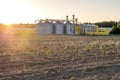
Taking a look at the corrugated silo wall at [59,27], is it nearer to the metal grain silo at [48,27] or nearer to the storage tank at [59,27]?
the storage tank at [59,27]

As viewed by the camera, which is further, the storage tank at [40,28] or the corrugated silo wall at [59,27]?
the corrugated silo wall at [59,27]

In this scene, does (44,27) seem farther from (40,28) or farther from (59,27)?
(59,27)

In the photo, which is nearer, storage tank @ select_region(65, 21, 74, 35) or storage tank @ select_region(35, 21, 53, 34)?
storage tank @ select_region(35, 21, 53, 34)

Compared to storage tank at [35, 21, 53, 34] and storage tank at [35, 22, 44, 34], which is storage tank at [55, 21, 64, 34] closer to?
storage tank at [35, 21, 53, 34]

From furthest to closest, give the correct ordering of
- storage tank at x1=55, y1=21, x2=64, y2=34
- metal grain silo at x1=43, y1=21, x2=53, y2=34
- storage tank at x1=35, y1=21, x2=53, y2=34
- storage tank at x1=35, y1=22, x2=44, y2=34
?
storage tank at x1=55, y1=21, x2=64, y2=34 < metal grain silo at x1=43, y1=21, x2=53, y2=34 < storage tank at x1=35, y1=21, x2=53, y2=34 < storage tank at x1=35, y1=22, x2=44, y2=34

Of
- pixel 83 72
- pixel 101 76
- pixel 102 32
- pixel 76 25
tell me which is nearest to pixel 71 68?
pixel 83 72

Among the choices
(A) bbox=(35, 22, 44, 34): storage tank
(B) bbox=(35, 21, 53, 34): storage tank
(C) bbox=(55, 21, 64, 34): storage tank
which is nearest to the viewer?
(A) bbox=(35, 22, 44, 34): storage tank

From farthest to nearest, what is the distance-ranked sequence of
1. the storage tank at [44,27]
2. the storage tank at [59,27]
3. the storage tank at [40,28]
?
the storage tank at [59,27] < the storage tank at [44,27] < the storage tank at [40,28]

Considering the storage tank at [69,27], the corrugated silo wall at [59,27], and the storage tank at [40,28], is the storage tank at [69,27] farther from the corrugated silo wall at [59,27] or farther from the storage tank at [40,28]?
the storage tank at [40,28]

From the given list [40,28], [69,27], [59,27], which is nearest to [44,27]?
[40,28]

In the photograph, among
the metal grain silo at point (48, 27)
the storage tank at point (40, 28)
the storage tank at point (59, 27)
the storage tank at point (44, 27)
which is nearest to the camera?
the storage tank at point (40, 28)

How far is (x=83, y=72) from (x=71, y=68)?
890 millimetres

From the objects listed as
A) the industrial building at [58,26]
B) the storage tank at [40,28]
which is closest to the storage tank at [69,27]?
the industrial building at [58,26]

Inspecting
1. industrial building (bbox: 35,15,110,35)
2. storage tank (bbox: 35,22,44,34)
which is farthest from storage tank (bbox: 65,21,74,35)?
storage tank (bbox: 35,22,44,34)
